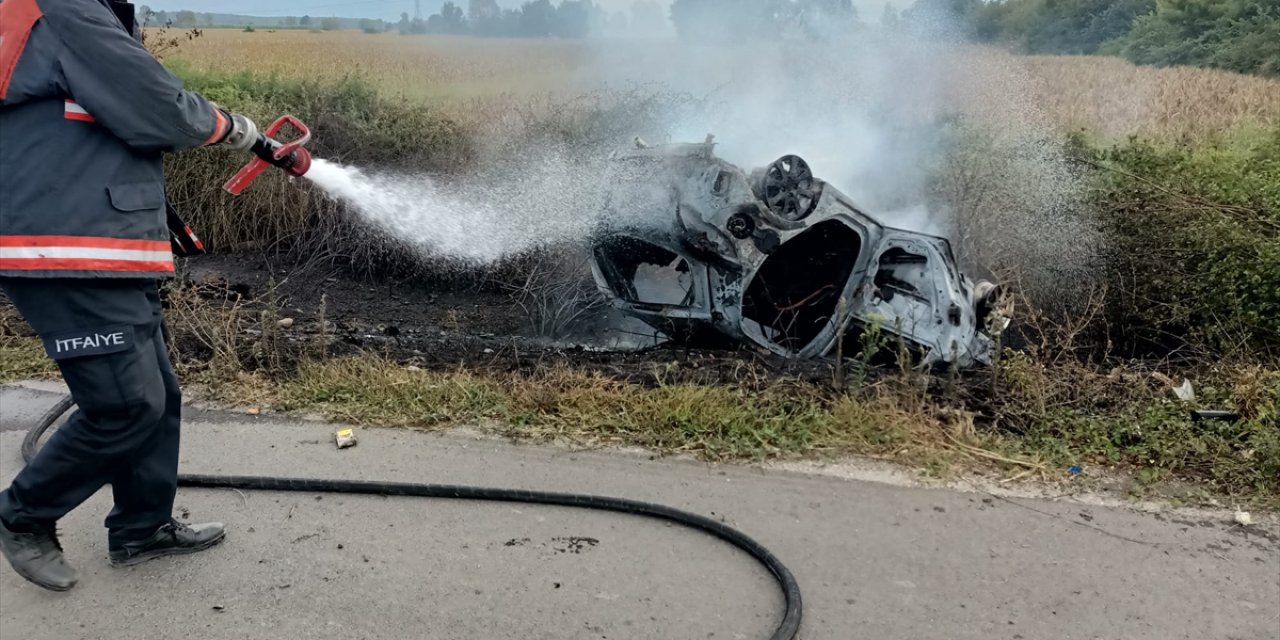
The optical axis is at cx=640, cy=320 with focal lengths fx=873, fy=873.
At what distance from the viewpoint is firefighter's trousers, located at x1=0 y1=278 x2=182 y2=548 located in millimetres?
2695

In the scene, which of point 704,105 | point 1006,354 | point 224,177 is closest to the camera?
point 1006,354

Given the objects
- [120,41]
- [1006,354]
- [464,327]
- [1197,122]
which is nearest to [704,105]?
[464,327]

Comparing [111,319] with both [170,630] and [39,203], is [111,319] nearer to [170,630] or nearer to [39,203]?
[39,203]

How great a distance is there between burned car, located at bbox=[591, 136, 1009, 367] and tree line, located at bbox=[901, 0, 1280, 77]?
1000 cm

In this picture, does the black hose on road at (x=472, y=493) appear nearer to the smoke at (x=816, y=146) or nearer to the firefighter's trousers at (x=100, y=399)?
the firefighter's trousers at (x=100, y=399)

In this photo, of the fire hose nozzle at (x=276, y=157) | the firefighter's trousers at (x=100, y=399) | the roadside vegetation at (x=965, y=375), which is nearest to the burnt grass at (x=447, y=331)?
the roadside vegetation at (x=965, y=375)

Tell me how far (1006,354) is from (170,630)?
467cm

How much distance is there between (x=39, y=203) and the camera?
2615 millimetres

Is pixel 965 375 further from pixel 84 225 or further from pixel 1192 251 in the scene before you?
pixel 84 225

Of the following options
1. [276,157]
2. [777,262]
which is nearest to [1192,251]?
[777,262]

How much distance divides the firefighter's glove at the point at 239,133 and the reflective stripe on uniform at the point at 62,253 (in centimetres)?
58

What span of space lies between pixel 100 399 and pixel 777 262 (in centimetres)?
411

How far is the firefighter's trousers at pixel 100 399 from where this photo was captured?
8.84 ft

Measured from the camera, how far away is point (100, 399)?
9.02 feet
